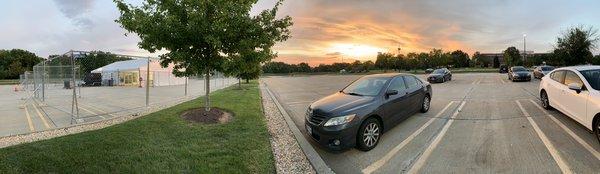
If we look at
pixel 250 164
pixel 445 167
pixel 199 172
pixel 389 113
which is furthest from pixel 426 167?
pixel 199 172

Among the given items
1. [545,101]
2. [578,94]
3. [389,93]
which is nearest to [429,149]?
[389,93]

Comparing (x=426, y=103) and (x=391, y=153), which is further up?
(x=426, y=103)

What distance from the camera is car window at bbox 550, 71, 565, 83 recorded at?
28.6ft

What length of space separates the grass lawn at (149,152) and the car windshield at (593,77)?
253 inches

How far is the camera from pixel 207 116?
9273 mm

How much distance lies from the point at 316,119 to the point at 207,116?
367cm

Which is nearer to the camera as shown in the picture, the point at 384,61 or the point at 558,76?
the point at 558,76

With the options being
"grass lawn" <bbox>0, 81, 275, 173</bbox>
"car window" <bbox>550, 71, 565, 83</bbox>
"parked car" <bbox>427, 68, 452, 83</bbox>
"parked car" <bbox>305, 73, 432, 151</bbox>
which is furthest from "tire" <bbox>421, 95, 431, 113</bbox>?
"parked car" <bbox>427, 68, 452, 83</bbox>

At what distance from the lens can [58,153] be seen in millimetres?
5770

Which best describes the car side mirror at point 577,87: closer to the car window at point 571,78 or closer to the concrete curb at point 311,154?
the car window at point 571,78

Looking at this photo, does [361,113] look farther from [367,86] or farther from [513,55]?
[513,55]

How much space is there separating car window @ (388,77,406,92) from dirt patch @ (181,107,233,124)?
4.37 m

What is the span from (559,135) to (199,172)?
7.05 meters

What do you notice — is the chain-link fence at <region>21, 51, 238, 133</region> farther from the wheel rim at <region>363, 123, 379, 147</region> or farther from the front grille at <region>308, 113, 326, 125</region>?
the wheel rim at <region>363, 123, 379, 147</region>
